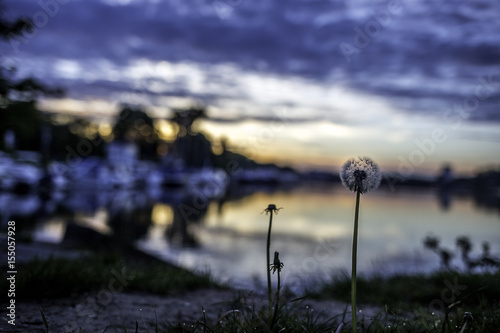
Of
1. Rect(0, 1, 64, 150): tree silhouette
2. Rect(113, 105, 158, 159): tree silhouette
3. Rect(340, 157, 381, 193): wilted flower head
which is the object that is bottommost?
Rect(340, 157, 381, 193): wilted flower head

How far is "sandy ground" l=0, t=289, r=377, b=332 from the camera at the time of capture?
3922 mm

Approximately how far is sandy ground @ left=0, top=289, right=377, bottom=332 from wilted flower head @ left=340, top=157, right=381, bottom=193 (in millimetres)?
1476

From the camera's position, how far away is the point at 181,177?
76.2 meters

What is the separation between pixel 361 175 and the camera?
7.84ft

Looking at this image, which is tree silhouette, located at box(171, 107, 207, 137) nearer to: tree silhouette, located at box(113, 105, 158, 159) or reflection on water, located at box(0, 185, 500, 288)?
tree silhouette, located at box(113, 105, 158, 159)

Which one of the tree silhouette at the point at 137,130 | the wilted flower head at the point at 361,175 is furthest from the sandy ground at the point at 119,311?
the tree silhouette at the point at 137,130

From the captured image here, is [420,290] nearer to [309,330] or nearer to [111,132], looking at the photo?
[309,330]

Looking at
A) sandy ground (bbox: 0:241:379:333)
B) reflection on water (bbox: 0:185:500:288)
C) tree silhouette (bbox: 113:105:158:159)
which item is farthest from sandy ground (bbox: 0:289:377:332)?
tree silhouette (bbox: 113:105:158:159)

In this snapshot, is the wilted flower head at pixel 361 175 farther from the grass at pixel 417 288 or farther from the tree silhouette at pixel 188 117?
the tree silhouette at pixel 188 117

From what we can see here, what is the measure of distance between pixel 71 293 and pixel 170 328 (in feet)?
6.58

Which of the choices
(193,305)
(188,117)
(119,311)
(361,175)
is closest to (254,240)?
(193,305)

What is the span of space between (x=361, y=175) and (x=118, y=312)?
3.35 m

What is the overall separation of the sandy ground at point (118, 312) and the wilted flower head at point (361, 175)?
58.1 inches

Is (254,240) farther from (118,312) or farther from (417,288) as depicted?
(118,312)
